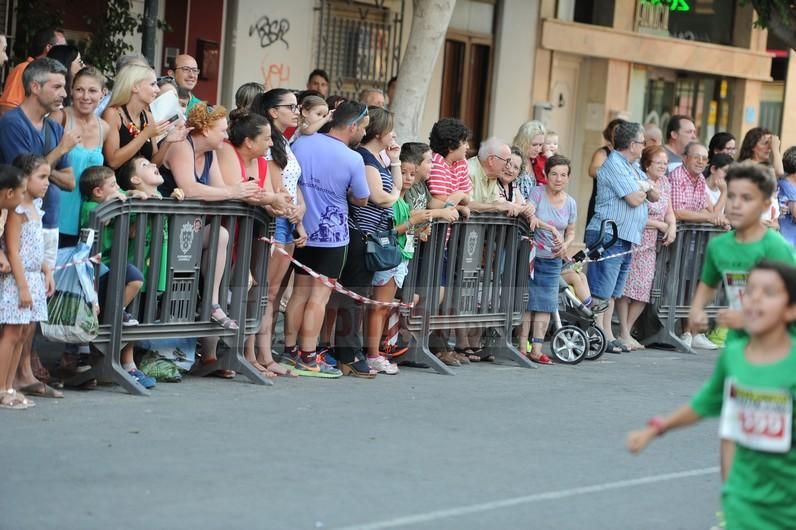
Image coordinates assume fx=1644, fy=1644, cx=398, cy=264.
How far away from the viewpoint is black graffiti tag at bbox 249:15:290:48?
1956cm

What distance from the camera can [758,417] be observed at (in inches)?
240

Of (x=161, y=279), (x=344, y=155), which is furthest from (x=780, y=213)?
(x=161, y=279)

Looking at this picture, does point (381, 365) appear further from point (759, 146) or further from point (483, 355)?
point (759, 146)

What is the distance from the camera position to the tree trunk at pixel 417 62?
16.8 meters

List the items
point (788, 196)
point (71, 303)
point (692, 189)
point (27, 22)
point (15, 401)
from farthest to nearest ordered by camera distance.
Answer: point (27, 22) < point (788, 196) < point (692, 189) < point (71, 303) < point (15, 401)

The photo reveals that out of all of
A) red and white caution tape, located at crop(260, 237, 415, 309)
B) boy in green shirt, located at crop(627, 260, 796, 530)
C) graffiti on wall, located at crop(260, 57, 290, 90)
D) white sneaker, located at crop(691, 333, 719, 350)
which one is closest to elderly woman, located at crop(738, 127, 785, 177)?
white sneaker, located at crop(691, 333, 719, 350)

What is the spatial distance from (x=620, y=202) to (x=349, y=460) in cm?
661

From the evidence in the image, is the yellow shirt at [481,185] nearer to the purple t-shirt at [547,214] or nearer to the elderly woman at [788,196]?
the purple t-shirt at [547,214]

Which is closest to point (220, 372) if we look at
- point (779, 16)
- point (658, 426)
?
point (658, 426)

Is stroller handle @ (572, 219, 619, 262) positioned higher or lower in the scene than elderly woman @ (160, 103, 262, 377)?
lower

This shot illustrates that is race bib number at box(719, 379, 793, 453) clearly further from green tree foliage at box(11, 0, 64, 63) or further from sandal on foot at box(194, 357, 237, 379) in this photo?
green tree foliage at box(11, 0, 64, 63)

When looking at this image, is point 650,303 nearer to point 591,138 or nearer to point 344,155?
point 344,155

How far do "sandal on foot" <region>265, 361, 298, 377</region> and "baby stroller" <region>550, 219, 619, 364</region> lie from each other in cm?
293

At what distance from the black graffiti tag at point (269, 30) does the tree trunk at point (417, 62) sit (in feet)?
10.4
